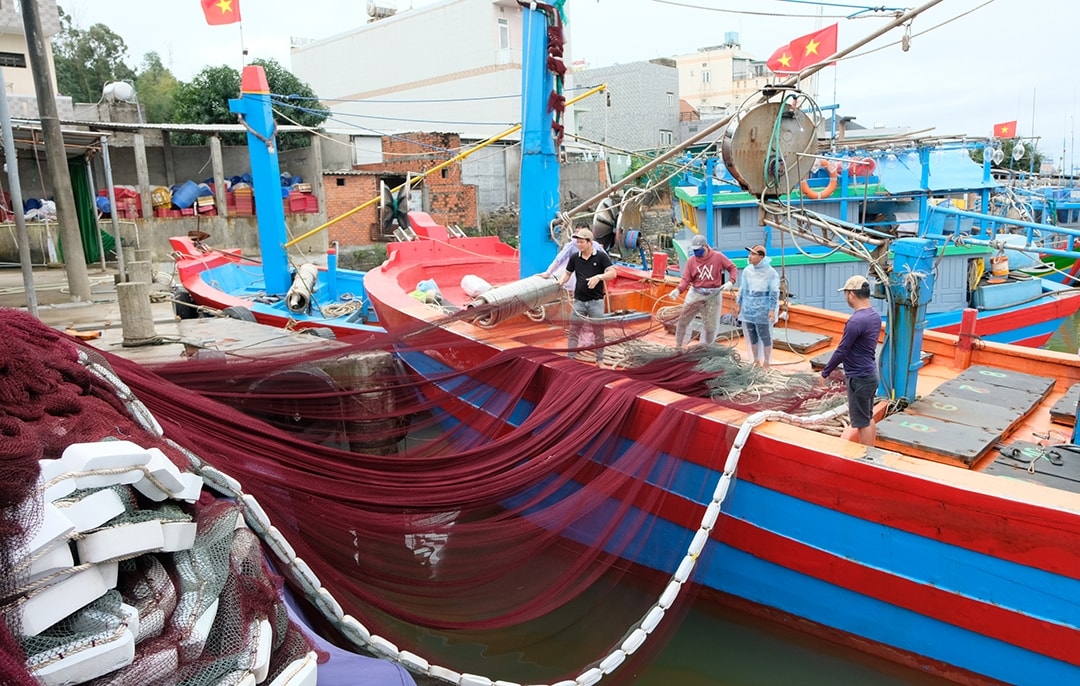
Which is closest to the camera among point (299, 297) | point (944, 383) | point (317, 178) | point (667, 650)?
point (667, 650)

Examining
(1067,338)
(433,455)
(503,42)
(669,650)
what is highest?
(503,42)

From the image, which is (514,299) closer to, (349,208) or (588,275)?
(588,275)

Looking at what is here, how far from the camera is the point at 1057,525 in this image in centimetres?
319

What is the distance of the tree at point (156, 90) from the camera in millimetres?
32516

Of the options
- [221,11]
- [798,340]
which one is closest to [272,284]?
[221,11]

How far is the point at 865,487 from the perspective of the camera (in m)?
3.65

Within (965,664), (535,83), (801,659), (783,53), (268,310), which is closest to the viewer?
(965,664)

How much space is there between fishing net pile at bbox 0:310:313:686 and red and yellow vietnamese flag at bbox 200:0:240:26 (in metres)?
9.21

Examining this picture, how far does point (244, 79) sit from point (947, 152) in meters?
12.5

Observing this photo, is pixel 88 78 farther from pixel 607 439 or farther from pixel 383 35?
pixel 607 439

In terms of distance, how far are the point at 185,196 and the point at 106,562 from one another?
2041 cm

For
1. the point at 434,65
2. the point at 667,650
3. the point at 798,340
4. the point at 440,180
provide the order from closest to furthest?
the point at 667,650
the point at 798,340
the point at 440,180
the point at 434,65

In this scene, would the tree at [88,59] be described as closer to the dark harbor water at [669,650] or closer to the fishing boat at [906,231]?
the fishing boat at [906,231]

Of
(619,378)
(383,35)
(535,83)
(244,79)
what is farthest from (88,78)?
(619,378)
